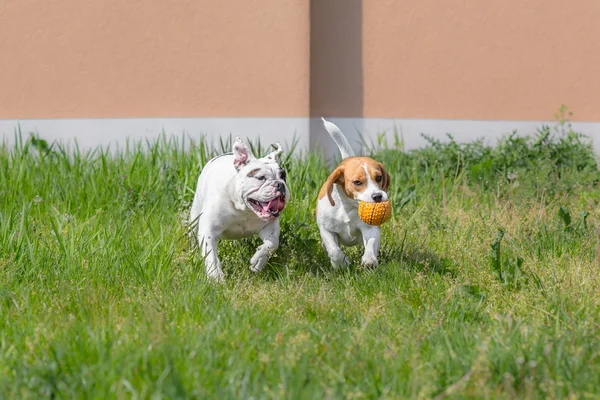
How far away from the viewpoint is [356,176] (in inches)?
162

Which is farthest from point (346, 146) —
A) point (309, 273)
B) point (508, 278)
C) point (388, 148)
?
point (388, 148)

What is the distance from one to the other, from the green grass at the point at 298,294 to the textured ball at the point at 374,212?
1.06 ft

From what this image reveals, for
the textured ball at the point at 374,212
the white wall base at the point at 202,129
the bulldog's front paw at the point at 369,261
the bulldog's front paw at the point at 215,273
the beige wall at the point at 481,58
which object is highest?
the beige wall at the point at 481,58

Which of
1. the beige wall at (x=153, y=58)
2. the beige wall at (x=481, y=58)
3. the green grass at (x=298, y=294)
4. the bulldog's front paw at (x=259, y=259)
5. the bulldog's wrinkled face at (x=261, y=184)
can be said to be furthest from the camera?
the beige wall at (x=481, y=58)

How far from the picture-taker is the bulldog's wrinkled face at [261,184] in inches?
157

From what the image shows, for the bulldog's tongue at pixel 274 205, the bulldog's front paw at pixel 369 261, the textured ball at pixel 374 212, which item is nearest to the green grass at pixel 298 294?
the bulldog's front paw at pixel 369 261

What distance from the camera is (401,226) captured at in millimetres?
5395

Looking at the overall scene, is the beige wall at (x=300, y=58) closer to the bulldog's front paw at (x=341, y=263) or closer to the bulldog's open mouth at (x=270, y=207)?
the bulldog's front paw at (x=341, y=263)

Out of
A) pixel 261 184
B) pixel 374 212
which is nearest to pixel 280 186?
pixel 261 184

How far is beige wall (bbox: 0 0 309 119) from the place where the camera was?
732cm

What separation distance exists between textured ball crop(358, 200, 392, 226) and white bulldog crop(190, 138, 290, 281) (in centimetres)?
39

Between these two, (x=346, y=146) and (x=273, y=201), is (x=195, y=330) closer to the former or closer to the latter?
(x=273, y=201)

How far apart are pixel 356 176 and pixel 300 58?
3.45 metres

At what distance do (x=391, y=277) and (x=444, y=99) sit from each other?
376 centimetres
